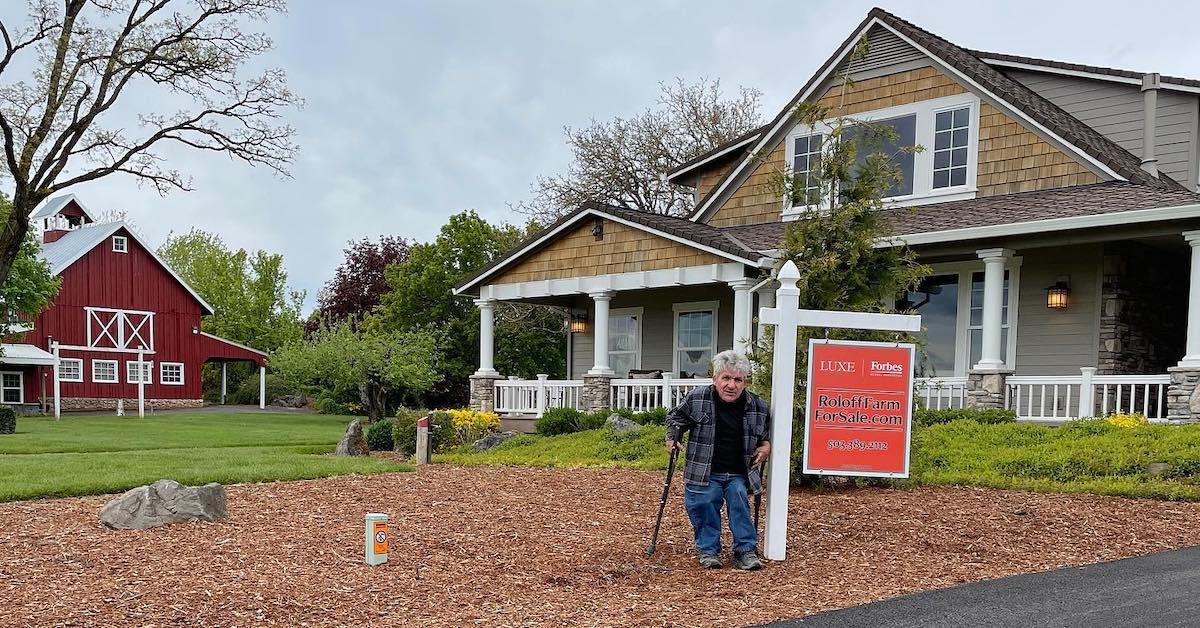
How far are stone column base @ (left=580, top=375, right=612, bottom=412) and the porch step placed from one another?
1131 mm

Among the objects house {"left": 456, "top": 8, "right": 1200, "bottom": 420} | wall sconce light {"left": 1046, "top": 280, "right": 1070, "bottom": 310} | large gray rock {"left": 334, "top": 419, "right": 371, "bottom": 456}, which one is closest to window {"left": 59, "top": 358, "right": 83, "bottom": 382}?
house {"left": 456, "top": 8, "right": 1200, "bottom": 420}

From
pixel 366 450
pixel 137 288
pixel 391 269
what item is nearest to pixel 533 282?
pixel 366 450

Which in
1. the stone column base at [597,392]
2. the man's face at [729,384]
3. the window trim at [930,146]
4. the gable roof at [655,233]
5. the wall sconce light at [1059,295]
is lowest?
the stone column base at [597,392]

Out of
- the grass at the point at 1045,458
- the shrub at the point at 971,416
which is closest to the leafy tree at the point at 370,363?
the grass at the point at 1045,458

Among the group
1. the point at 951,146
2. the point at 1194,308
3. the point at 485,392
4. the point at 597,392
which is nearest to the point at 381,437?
the point at 485,392

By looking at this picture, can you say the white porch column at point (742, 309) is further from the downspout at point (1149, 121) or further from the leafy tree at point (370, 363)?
the leafy tree at point (370, 363)

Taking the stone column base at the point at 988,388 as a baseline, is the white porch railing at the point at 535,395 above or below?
below

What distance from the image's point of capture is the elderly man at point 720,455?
21.2 ft

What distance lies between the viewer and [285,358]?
100ft

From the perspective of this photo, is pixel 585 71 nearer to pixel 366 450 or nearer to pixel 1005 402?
pixel 366 450

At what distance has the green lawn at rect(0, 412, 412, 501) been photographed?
1063 centimetres

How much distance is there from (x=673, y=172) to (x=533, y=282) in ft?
18.6

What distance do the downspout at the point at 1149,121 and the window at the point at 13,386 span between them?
3433cm

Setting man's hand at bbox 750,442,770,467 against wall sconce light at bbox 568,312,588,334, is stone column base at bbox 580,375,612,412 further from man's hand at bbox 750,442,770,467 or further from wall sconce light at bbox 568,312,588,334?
man's hand at bbox 750,442,770,467
